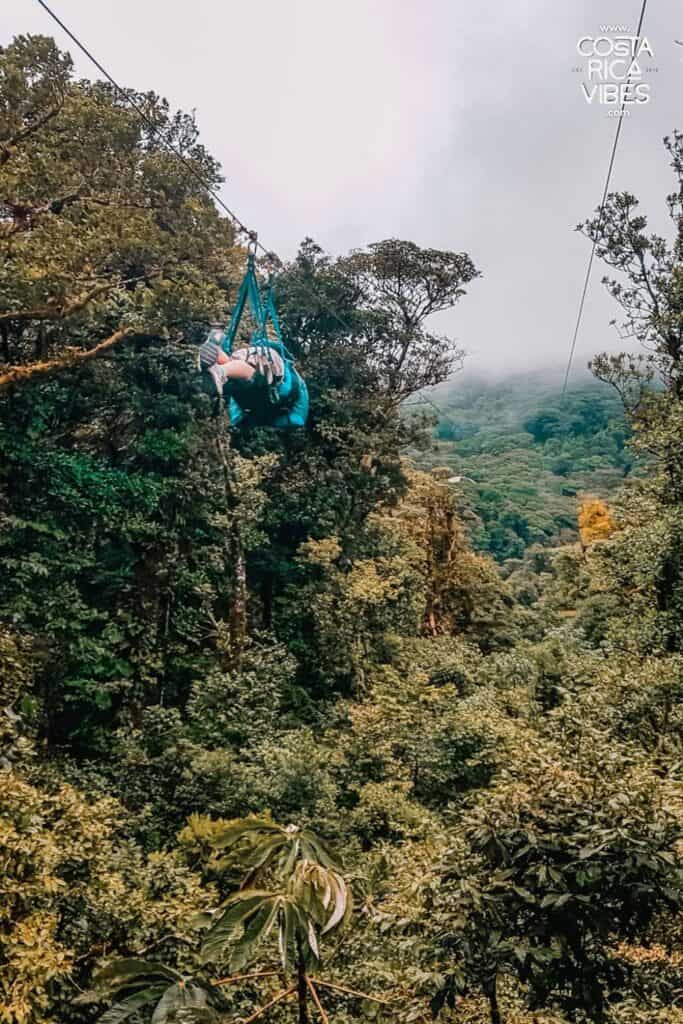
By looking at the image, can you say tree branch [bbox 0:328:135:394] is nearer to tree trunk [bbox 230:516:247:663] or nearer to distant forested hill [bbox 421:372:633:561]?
tree trunk [bbox 230:516:247:663]

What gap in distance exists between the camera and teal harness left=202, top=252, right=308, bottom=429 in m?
6.52

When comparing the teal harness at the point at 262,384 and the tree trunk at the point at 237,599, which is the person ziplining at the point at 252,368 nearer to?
the teal harness at the point at 262,384

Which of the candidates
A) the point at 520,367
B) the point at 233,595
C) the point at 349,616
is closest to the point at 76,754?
the point at 233,595

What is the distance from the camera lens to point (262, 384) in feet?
23.3

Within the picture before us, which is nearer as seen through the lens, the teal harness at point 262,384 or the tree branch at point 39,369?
the teal harness at point 262,384

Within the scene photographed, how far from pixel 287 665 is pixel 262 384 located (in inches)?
156

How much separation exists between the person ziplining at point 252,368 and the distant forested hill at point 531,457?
12106 millimetres

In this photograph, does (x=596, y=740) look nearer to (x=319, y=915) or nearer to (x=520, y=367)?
(x=319, y=915)

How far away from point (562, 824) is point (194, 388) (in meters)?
8.44

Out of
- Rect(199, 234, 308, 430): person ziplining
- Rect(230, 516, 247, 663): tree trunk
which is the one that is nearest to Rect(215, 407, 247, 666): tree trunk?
Rect(230, 516, 247, 663): tree trunk

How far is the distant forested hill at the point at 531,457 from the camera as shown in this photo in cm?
2744

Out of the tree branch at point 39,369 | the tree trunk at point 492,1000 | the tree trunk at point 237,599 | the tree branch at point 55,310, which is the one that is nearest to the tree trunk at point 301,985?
the tree trunk at point 492,1000

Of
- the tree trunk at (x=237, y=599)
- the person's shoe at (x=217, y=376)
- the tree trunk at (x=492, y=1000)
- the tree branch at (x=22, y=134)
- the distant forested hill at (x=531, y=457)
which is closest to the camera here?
the tree trunk at (x=492, y=1000)

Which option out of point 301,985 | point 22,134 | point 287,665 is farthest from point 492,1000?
point 22,134
